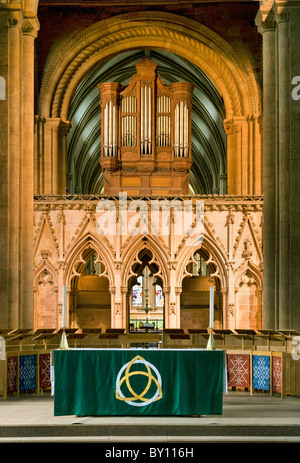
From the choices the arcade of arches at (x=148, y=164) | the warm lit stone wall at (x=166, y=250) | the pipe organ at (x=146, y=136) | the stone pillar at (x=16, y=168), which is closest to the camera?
the arcade of arches at (x=148, y=164)

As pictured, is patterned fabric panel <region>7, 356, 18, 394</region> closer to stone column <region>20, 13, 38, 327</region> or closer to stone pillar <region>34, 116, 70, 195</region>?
stone column <region>20, 13, 38, 327</region>

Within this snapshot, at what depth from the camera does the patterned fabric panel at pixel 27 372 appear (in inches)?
456

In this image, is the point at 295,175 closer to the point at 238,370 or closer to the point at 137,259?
the point at 238,370

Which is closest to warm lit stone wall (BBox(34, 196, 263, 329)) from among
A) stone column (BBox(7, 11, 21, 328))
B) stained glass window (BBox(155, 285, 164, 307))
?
stone column (BBox(7, 11, 21, 328))

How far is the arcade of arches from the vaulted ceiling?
0.24 m

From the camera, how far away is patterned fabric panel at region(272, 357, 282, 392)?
11.4m

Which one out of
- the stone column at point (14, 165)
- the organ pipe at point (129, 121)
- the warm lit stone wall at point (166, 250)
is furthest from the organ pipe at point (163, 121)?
the stone column at point (14, 165)

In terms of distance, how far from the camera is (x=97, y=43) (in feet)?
73.9

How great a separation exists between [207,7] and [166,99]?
118 inches

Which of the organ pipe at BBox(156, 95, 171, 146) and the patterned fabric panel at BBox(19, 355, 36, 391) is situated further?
the organ pipe at BBox(156, 95, 171, 146)

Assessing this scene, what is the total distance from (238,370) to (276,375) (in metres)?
0.78

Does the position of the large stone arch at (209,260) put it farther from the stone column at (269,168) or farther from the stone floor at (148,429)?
the stone floor at (148,429)

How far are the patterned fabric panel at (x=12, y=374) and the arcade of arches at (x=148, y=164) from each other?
374 cm
